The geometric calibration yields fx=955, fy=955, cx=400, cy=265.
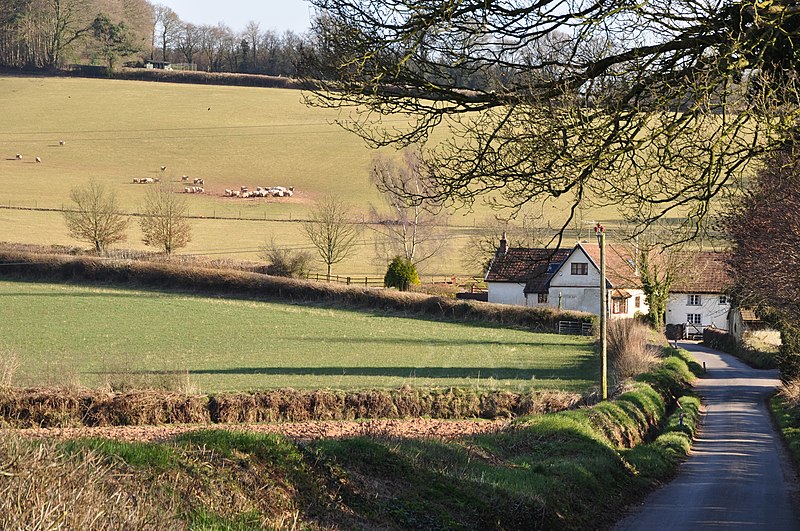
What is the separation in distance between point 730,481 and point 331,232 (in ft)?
173

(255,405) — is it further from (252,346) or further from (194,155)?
(194,155)

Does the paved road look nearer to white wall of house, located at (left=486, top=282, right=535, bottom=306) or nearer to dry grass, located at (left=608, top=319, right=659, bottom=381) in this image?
dry grass, located at (left=608, top=319, right=659, bottom=381)

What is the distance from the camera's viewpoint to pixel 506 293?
69.6 metres

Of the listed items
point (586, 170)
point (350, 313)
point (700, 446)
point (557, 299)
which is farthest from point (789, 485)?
point (557, 299)

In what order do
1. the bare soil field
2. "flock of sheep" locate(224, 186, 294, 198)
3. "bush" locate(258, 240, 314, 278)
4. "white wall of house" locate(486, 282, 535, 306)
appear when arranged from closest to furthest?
the bare soil field
"bush" locate(258, 240, 314, 278)
"white wall of house" locate(486, 282, 535, 306)
"flock of sheep" locate(224, 186, 294, 198)

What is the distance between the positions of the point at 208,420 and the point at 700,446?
42.6 feet

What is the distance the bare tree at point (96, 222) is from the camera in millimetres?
65500

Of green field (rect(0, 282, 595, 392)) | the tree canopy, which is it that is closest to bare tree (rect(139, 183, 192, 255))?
green field (rect(0, 282, 595, 392))

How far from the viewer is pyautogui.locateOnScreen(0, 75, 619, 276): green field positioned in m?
75.9

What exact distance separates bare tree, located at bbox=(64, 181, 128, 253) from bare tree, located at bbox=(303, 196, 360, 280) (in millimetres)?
13762

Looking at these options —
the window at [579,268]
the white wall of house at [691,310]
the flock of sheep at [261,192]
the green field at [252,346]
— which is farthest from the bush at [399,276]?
the flock of sheep at [261,192]

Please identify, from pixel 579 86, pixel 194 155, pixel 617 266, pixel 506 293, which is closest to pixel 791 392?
pixel 579 86

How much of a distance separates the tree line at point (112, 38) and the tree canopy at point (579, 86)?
103m

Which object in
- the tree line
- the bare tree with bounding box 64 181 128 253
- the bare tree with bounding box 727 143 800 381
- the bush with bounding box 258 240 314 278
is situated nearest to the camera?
the bare tree with bounding box 727 143 800 381
